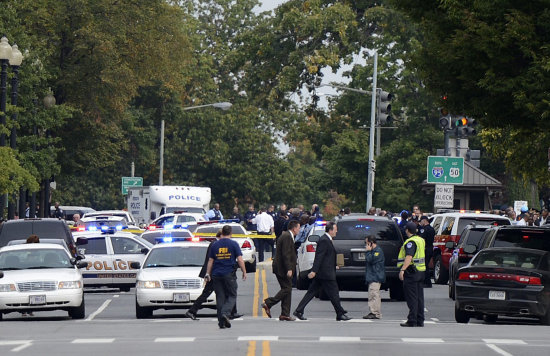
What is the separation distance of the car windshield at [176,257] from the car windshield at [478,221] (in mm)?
10241

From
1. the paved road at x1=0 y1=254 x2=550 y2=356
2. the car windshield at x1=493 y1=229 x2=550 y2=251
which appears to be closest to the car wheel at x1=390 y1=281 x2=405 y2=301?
the paved road at x1=0 y1=254 x2=550 y2=356

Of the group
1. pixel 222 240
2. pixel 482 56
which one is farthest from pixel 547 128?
pixel 222 240

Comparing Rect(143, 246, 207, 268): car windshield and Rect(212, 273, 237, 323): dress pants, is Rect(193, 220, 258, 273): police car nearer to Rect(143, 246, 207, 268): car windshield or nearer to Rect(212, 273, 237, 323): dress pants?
Rect(143, 246, 207, 268): car windshield

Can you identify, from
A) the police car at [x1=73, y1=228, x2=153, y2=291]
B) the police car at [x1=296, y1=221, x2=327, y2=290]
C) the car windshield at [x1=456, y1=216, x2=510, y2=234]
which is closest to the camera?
the police car at [x1=296, y1=221, x2=327, y2=290]

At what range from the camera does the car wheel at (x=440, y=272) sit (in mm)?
36562

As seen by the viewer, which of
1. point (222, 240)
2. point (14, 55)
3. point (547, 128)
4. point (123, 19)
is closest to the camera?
point (222, 240)

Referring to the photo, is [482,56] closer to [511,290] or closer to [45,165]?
[511,290]

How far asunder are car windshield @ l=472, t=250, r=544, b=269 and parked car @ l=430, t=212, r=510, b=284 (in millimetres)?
10597

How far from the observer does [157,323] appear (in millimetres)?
23016

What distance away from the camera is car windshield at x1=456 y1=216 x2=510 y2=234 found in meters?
34.0

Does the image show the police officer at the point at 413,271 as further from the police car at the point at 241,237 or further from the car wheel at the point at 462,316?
the police car at the point at 241,237

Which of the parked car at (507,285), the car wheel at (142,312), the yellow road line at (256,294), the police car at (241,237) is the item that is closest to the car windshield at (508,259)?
the parked car at (507,285)

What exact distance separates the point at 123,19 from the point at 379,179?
13.5 metres

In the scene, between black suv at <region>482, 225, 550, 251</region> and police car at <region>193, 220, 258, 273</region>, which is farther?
police car at <region>193, 220, 258, 273</region>
